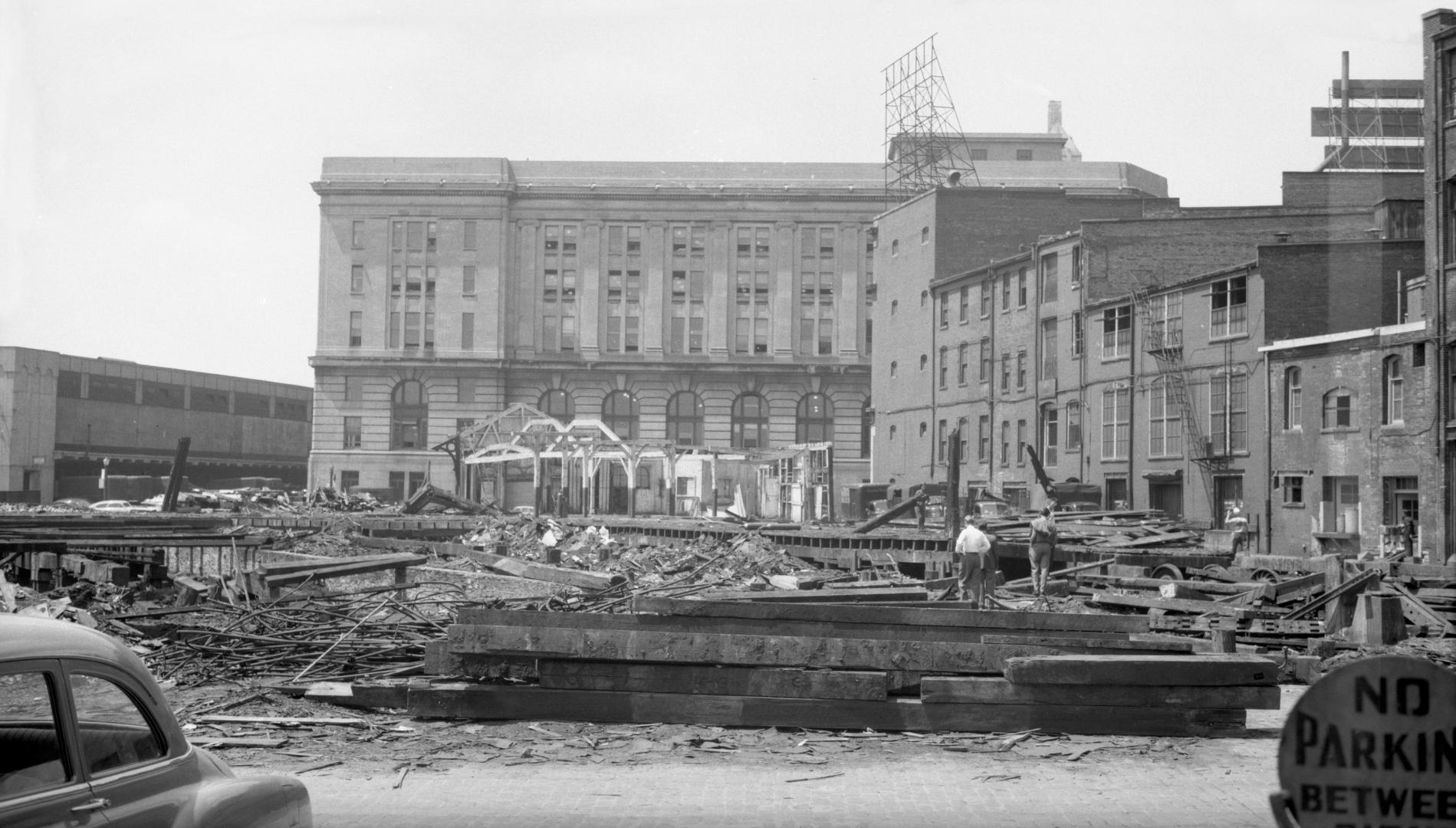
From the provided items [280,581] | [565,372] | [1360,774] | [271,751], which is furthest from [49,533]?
[565,372]

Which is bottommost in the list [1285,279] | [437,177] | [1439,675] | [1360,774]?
[1360,774]

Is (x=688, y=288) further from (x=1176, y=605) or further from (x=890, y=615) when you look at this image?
(x=890, y=615)

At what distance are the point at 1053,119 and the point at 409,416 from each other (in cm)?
5283

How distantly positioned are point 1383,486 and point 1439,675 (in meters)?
35.9

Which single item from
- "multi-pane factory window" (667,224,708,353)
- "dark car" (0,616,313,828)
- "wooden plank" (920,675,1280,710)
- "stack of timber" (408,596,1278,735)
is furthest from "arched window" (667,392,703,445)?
"dark car" (0,616,313,828)

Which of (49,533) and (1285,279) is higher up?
(1285,279)

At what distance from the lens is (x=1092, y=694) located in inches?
444

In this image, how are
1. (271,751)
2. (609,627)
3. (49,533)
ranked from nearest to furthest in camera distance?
(271,751) → (609,627) → (49,533)

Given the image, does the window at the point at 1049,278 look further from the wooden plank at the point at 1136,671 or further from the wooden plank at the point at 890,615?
the wooden plank at the point at 1136,671

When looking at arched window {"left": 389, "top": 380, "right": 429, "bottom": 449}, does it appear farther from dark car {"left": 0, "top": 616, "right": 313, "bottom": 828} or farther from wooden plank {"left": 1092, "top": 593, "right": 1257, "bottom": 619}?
dark car {"left": 0, "top": 616, "right": 313, "bottom": 828}

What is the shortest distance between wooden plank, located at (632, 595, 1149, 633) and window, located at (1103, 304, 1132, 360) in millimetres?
35069

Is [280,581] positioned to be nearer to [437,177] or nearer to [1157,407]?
[1157,407]

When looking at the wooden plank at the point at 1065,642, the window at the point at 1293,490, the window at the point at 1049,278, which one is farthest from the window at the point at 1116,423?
the wooden plank at the point at 1065,642

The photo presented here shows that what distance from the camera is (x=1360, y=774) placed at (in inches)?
126
